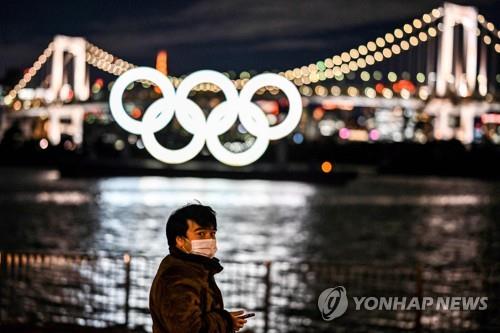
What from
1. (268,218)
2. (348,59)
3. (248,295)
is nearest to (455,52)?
(348,59)

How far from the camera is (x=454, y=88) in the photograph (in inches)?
2948

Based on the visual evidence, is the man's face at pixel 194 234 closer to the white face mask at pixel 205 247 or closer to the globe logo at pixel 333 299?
the white face mask at pixel 205 247

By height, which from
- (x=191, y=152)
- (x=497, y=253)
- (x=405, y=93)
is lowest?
(x=497, y=253)

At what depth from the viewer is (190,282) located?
344 centimetres

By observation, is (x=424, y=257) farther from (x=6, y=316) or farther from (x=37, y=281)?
(x=6, y=316)

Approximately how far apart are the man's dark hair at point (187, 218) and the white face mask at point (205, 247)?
0.20ft

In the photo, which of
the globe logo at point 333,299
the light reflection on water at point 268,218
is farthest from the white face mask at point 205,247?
the light reflection on water at point 268,218

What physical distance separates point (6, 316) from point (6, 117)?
237 ft

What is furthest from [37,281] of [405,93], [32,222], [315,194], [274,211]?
[405,93]

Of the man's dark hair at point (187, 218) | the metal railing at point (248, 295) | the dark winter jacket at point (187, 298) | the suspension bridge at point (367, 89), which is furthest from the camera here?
the suspension bridge at point (367, 89)

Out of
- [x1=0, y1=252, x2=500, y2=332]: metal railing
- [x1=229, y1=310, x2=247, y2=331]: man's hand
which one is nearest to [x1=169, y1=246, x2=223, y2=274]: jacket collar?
[x1=229, y1=310, x2=247, y2=331]: man's hand

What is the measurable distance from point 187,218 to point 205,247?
0.13 metres

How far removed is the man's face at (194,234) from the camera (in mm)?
3510

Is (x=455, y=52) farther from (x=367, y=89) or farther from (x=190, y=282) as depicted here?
(x=190, y=282)
